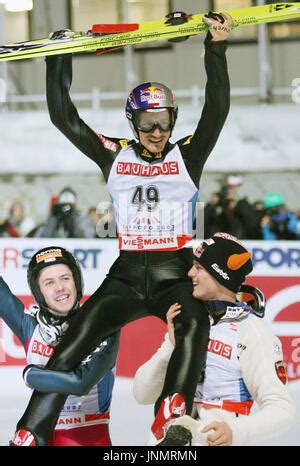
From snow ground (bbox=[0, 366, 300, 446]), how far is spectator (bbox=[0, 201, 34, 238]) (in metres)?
1.86

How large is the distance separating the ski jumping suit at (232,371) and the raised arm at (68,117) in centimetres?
80

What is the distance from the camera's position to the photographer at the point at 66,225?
655 cm

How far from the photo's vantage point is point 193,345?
3926 mm

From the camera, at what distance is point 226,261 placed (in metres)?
4.06


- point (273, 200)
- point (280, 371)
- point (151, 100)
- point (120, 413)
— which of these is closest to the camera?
point (280, 371)

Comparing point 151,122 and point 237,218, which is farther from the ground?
point 151,122

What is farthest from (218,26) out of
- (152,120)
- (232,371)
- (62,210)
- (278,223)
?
(62,210)

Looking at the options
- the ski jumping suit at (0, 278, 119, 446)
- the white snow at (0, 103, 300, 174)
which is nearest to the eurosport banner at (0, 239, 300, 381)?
the ski jumping suit at (0, 278, 119, 446)

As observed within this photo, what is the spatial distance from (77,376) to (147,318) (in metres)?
1.54

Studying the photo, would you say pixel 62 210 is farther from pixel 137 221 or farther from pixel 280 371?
pixel 280 371

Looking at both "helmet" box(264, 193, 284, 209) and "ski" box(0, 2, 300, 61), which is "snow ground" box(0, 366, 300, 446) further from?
"helmet" box(264, 193, 284, 209)
